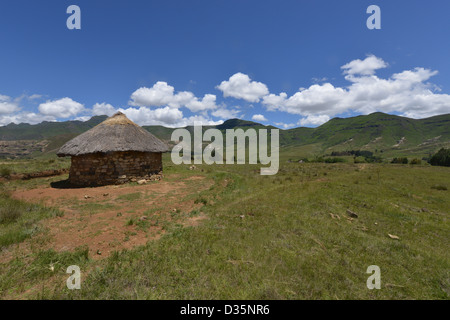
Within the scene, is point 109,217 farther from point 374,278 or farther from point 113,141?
point 374,278

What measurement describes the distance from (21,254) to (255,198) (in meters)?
9.33

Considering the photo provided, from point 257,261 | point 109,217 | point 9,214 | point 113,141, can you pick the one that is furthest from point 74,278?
point 113,141

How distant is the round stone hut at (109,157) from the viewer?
1325 centimetres

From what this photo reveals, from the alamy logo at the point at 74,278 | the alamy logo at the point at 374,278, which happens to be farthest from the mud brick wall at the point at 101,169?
the alamy logo at the point at 374,278

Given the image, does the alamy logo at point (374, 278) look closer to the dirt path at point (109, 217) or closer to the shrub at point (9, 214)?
the dirt path at point (109, 217)

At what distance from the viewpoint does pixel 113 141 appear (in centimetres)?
1401

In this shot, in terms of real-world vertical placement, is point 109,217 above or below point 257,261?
above

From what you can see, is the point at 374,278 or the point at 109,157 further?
the point at 109,157

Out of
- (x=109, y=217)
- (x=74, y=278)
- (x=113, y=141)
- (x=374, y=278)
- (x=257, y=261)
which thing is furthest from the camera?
(x=113, y=141)

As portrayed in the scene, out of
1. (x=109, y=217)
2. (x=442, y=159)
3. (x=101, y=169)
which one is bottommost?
(x=109, y=217)

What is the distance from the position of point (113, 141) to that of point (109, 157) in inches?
55.0

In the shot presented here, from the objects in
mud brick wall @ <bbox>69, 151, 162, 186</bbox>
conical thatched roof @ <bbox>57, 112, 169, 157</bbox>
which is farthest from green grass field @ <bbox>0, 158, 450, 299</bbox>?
conical thatched roof @ <bbox>57, 112, 169, 157</bbox>

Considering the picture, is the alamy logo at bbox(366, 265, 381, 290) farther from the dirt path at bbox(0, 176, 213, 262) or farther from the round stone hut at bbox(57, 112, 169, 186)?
the round stone hut at bbox(57, 112, 169, 186)

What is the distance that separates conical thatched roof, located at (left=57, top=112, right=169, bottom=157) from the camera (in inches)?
527
